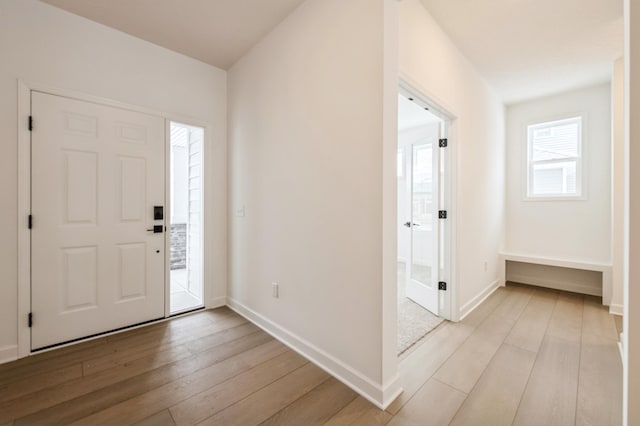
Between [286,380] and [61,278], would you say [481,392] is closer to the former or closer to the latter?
[286,380]

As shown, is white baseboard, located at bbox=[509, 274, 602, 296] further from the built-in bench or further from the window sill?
the window sill

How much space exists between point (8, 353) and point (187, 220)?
2.12 m

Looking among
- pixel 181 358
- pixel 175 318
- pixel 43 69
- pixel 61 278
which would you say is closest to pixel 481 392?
pixel 181 358

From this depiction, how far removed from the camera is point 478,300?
318 centimetres

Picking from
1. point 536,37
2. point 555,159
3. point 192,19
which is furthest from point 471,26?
point 555,159

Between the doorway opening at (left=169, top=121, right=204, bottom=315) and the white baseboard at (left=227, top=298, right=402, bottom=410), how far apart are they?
1.21 m

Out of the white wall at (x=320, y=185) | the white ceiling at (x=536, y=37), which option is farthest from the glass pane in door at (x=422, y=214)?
the white wall at (x=320, y=185)

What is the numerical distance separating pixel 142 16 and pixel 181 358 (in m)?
2.85

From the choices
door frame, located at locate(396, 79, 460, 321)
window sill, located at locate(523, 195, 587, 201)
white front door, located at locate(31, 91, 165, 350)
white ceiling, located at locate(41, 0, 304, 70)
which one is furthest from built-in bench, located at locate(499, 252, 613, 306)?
white front door, located at locate(31, 91, 165, 350)

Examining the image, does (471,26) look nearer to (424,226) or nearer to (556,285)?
(424,226)

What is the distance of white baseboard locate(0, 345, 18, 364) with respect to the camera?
6.23 ft

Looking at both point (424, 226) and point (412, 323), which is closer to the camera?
point (412, 323)

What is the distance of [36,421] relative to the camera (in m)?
1.39

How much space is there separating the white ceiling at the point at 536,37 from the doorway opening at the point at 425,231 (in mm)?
756
